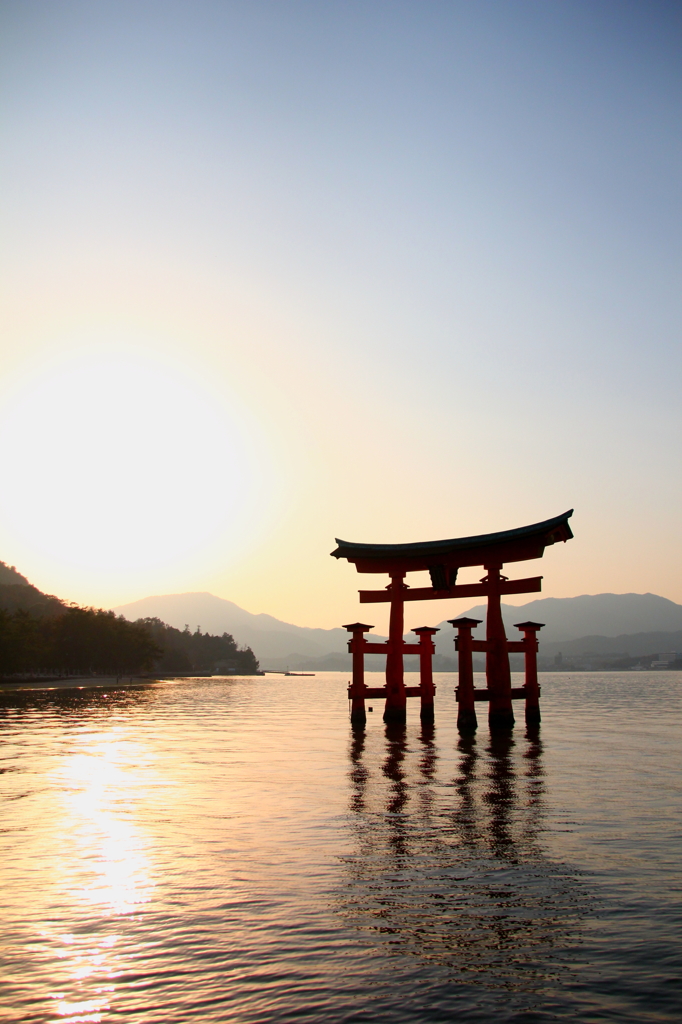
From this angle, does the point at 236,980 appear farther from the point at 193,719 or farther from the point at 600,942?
the point at 193,719

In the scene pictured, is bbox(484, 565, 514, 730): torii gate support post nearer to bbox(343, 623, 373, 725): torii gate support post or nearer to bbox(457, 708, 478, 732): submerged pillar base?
bbox(457, 708, 478, 732): submerged pillar base

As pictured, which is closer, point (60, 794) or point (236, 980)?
point (236, 980)

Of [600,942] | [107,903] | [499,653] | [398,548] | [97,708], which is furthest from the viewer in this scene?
[97,708]

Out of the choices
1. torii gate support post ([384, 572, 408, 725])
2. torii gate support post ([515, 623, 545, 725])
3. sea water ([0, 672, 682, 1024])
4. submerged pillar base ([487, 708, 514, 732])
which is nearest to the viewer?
sea water ([0, 672, 682, 1024])

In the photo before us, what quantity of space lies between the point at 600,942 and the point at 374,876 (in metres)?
2.92

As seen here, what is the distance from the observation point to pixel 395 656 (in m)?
29.0

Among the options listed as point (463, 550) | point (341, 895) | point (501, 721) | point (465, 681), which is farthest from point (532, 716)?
point (341, 895)

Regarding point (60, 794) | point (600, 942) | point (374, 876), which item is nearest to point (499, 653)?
point (60, 794)

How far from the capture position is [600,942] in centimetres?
660

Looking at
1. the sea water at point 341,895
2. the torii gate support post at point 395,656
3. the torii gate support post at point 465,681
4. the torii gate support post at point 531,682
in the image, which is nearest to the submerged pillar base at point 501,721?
the torii gate support post at point 465,681

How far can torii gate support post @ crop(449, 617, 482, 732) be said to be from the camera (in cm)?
2703

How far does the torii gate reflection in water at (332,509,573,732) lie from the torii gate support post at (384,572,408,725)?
4 centimetres

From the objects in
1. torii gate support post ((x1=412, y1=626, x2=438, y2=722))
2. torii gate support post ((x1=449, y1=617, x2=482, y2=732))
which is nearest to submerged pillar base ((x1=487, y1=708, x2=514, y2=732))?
torii gate support post ((x1=449, y1=617, x2=482, y2=732))

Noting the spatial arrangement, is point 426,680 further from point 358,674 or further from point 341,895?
point 341,895
